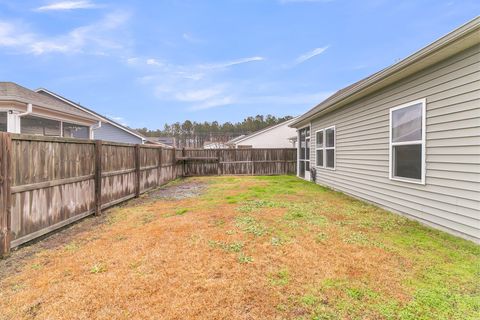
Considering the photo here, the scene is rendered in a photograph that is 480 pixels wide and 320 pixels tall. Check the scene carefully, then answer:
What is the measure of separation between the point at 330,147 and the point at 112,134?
14.0 meters

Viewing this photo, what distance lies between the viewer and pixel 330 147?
9.03m

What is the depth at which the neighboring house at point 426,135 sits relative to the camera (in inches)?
137

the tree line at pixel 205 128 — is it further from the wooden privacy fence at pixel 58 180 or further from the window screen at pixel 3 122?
the wooden privacy fence at pixel 58 180

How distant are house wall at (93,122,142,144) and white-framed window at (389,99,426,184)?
15.1m

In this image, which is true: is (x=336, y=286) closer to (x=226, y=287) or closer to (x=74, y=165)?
(x=226, y=287)

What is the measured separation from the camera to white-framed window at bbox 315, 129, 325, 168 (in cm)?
982

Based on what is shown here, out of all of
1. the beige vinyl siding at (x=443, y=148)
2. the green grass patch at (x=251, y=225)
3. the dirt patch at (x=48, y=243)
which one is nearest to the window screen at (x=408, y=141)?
the beige vinyl siding at (x=443, y=148)

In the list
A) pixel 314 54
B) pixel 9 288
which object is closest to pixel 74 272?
pixel 9 288

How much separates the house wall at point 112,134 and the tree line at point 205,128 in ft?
74.2

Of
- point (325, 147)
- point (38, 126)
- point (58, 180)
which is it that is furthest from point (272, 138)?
point (58, 180)

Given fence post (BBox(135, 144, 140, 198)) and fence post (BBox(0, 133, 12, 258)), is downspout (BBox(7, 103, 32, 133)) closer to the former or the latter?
fence post (BBox(135, 144, 140, 198))

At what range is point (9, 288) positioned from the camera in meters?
2.40

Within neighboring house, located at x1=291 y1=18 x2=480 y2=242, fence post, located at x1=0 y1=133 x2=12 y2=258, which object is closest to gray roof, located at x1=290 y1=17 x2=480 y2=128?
neighboring house, located at x1=291 y1=18 x2=480 y2=242

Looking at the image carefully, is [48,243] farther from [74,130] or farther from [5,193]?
[74,130]
